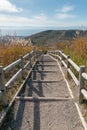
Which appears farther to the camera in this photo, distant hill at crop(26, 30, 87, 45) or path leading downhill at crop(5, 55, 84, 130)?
distant hill at crop(26, 30, 87, 45)

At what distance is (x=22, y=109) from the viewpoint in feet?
16.1

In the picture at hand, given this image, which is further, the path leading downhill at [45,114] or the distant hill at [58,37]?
the distant hill at [58,37]

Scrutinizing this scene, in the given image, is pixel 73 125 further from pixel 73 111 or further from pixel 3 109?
pixel 3 109

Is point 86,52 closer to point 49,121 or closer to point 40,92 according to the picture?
point 40,92

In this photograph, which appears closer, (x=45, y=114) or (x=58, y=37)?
(x=45, y=114)

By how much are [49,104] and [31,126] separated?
110cm

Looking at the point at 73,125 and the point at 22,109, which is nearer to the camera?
the point at 73,125

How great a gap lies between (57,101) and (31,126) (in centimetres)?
136

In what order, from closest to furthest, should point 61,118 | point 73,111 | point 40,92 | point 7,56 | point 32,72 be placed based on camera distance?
point 61,118 → point 73,111 → point 40,92 → point 7,56 → point 32,72

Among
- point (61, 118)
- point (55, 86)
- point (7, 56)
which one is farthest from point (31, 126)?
point (7, 56)

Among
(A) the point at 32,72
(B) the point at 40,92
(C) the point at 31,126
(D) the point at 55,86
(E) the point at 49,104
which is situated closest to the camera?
(C) the point at 31,126

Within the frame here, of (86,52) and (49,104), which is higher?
(86,52)

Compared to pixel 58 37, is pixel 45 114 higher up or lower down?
lower down

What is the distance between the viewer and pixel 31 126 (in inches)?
164
